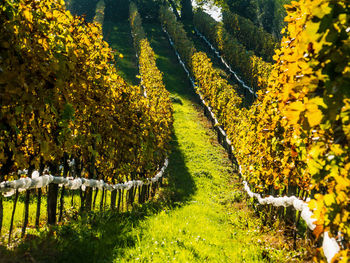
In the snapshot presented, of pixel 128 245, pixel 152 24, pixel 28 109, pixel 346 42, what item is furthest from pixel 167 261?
pixel 152 24

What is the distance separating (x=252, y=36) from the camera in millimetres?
41750

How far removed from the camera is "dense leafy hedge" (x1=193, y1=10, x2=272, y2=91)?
2731 cm

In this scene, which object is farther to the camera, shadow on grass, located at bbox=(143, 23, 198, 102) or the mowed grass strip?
shadow on grass, located at bbox=(143, 23, 198, 102)

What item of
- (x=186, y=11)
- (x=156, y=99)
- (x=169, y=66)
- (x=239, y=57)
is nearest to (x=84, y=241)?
(x=156, y=99)

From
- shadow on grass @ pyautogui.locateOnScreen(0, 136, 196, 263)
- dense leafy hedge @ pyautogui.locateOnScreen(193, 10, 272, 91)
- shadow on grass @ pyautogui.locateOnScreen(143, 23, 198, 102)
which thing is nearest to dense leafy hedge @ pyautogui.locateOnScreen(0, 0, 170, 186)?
shadow on grass @ pyautogui.locateOnScreen(0, 136, 196, 263)

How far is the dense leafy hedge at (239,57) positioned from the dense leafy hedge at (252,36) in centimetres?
319

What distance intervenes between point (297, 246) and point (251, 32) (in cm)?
4087

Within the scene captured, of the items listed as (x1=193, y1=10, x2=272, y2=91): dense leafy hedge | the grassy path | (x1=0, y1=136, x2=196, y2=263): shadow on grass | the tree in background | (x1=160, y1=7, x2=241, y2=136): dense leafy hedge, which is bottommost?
the grassy path

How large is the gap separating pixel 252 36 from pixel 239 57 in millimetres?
10740

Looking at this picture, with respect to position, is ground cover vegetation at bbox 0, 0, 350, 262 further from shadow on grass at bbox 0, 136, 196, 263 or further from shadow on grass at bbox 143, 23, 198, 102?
shadow on grass at bbox 143, 23, 198, 102

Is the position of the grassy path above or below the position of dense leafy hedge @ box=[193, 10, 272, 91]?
below

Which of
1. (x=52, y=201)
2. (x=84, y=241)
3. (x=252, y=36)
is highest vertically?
(x=252, y=36)

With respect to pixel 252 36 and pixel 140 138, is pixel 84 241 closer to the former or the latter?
pixel 140 138

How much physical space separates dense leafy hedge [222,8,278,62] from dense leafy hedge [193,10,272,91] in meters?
3.19
